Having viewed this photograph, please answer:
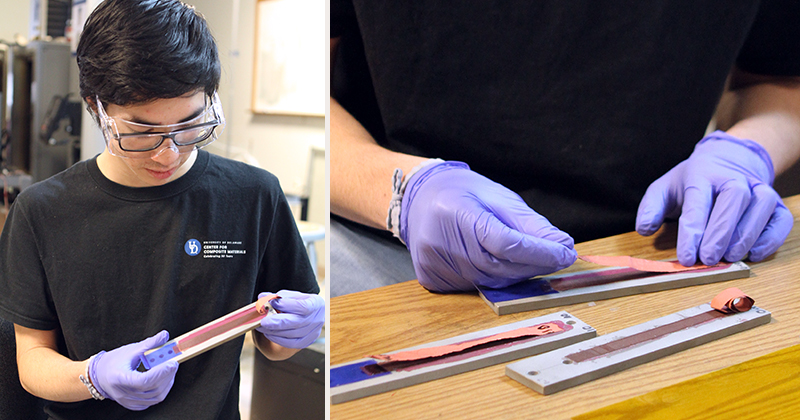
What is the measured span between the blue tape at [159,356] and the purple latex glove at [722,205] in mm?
868

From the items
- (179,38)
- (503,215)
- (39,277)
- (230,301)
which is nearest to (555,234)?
(503,215)

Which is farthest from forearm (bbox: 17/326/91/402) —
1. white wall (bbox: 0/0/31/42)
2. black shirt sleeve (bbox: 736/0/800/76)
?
black shirt sleeve (bbox: 736/0/800/76)

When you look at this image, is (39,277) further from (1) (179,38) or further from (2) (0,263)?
(1) (179,38)

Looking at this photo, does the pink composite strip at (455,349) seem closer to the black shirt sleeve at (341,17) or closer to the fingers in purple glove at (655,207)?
the fingers in purple glove at (655,207)

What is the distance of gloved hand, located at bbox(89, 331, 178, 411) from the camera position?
0.72m

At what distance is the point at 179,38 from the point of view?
0.73 meters

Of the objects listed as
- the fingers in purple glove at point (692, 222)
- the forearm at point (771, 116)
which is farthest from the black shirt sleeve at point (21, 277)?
the forearm at point (771, 116)

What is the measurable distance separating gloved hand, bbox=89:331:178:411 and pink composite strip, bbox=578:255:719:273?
71cm

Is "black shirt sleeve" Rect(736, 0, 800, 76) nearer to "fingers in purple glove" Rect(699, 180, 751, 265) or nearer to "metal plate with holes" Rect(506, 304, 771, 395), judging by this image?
"fingers in purple glove" Rect(699, 180, 751, 265)

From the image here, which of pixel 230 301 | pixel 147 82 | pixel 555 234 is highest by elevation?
pixel 147 82

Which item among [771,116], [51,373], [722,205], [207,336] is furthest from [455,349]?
[771,116]

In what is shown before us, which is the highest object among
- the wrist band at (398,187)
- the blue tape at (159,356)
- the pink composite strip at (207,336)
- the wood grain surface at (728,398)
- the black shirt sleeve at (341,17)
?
the black shirt sleeve at (341,17)

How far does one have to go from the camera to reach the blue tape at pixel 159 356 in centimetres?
75

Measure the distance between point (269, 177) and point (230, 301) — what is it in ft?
0.74
